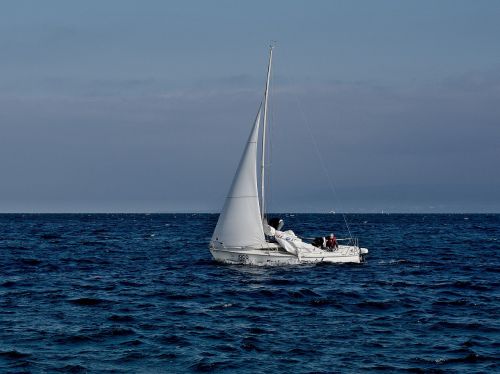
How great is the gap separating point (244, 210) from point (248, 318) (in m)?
16.6

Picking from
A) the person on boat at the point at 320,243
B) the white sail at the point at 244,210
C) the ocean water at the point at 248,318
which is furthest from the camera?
the person on boat at the point at 320,243

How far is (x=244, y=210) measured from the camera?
149 ft

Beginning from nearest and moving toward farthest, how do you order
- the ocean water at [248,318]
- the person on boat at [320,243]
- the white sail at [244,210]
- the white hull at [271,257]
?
1. the ocean water at [248,318]
2. the white sail at [244,210]
3. the white hull at [271,257]
4. the person on boat at [320,243]

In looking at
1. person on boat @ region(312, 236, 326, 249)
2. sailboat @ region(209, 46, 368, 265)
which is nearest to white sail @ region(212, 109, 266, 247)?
sailboat @ region(209, 46, 368, 265)

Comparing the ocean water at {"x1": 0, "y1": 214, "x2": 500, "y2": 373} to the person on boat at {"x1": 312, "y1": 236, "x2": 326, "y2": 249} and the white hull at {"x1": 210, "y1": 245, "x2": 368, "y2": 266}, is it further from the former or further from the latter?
the person on boat at {"x1": 312, "y1": 236, "x2": 326, "y2": 249}

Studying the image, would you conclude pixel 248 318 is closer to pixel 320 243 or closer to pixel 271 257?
pixel 271 257

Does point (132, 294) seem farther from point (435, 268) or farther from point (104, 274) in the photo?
point (435, 268)

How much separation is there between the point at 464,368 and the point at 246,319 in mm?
10102

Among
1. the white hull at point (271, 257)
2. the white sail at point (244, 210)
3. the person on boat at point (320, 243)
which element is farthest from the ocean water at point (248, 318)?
the person on boat at point (320, 243)

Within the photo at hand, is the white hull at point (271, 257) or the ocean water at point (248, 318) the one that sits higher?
the white hull at point (271, 257)

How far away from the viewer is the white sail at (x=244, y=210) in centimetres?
4553

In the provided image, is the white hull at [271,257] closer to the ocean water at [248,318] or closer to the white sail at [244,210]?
the white sail at [244,210]

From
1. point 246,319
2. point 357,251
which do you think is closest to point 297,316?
point 246,319

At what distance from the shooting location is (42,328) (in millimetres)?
26562
